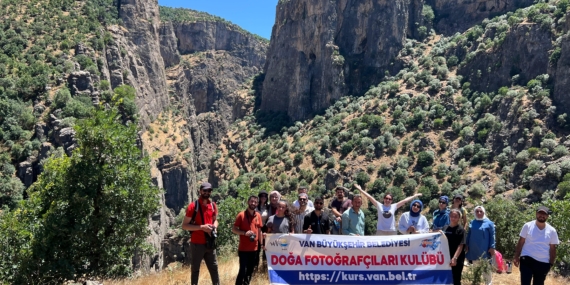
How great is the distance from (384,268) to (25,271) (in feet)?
33.7

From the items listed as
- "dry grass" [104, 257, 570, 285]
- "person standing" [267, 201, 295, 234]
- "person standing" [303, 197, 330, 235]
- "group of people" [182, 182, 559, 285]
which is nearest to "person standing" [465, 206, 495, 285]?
"group of people" [182, 182, 559, 285]

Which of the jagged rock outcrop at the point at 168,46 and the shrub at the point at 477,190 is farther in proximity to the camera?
the jagged rock outcrop at the point at 168,46

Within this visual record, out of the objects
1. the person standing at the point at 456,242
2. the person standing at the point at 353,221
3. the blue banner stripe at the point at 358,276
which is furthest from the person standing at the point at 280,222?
the person standing at the point at 456,242

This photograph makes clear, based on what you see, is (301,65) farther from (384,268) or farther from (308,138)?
(384,268)

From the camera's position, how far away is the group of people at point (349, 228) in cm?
753

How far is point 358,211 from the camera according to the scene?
9.41 m

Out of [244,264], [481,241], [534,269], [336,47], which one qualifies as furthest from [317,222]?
[336,47]

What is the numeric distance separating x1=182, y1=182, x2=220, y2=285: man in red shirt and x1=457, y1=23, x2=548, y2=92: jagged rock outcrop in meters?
49.5

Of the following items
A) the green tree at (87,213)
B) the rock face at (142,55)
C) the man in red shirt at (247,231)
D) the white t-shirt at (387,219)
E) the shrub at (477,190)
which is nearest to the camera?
the man in red shirt at (247,231)

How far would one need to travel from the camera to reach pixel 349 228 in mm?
9242

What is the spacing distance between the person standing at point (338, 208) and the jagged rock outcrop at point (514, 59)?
45659 mm

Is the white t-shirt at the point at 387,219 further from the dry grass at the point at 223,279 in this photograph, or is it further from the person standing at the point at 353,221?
the dry grass at the point at 223,279

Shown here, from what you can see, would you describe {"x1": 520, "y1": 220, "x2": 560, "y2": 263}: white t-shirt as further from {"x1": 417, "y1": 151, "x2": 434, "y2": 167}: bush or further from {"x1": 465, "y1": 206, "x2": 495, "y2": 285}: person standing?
{"x1": 417, "y1": 151, "x2": 434, "y2": 167}: bush

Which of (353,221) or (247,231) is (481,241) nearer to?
(353,221)
